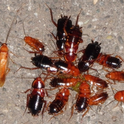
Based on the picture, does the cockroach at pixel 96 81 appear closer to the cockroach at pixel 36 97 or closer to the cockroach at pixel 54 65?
the cockroach at pixel 54 65

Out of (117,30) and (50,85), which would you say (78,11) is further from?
(50,85)

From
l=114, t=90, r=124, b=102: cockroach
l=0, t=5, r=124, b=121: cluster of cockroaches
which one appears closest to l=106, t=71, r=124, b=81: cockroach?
l=0, t=5, r=124, b=121: cluster of cockroaches

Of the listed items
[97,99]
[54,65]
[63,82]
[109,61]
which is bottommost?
[97,99]

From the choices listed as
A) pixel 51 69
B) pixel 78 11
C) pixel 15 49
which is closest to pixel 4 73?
pixel 15 49

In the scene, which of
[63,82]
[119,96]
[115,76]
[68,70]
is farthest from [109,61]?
[63,82]

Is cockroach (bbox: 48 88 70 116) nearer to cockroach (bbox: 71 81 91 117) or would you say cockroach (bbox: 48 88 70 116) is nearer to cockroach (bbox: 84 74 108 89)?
cockroach (bbox: 71 81 91 117)

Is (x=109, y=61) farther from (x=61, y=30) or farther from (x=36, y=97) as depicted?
(x=36, y=97)
